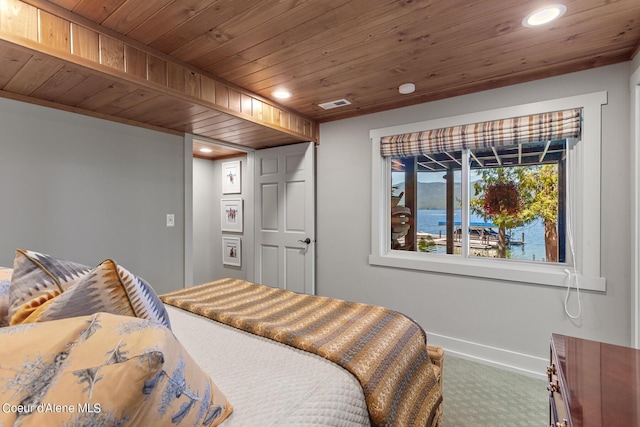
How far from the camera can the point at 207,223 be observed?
15.8 ft

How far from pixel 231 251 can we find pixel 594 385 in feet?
13.9

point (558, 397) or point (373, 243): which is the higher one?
point (373, 243)

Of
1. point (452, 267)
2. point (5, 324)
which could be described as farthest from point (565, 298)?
point (5, 324)

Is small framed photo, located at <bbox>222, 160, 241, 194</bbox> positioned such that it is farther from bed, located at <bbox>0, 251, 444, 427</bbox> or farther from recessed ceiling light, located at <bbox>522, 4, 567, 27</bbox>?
recessed ceiling light, located at <bbox>522, 4, 567, 27</bbox>

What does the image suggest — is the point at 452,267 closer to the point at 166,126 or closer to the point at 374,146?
the point at 374,146

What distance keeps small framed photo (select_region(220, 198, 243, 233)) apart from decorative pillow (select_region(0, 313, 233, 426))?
12.3 feet

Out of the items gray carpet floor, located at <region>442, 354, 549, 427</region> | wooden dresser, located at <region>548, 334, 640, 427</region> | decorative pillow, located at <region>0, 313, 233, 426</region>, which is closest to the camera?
decorative pillow, located at <region>0, 313, 233, 426</region>

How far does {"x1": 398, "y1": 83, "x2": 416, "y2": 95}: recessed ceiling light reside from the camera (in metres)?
2.49

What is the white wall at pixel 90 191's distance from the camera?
206 centimetres

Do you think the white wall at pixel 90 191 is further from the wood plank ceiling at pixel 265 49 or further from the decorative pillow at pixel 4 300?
the decorative pillow at pixel 4 300

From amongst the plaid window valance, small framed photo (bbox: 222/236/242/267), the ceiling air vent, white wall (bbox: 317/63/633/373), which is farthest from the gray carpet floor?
small framed photo (bbox: 222/236/242/267)

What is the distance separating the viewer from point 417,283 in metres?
2.87

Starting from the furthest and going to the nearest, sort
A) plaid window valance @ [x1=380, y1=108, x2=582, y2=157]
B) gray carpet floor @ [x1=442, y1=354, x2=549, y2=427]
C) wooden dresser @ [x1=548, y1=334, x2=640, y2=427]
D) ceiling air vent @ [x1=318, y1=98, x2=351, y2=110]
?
ceiling air vent @ [x1=318, y1=98, x2=351, y2=110] → plaid window valance @ [x1=380, y1=108, x2=582, y2=157] → gray carpet floor @ [x1=442, y1=354, x2=549, y2=427] → wooden dresser @ [x1=548, y1=334, x2=640, y2=427]

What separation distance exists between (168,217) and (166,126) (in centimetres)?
86
